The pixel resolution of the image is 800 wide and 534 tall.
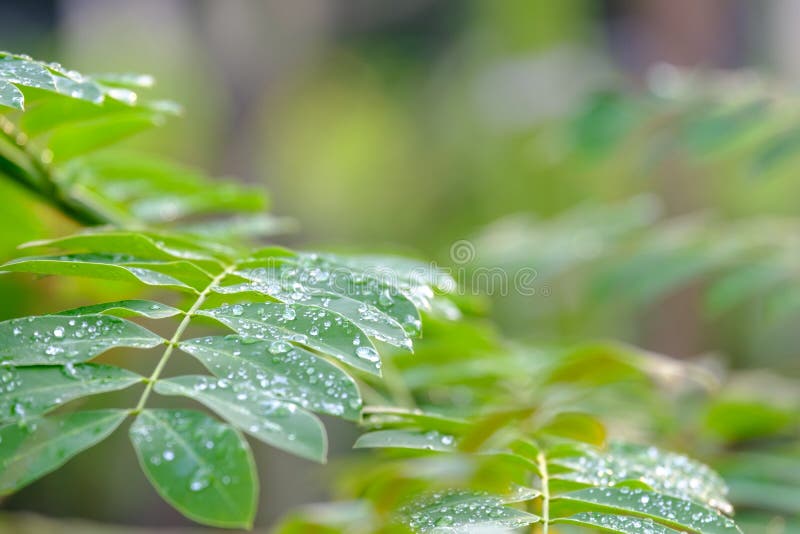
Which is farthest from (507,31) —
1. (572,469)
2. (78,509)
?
(572,469)

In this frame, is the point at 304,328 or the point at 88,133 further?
the point at 88,133

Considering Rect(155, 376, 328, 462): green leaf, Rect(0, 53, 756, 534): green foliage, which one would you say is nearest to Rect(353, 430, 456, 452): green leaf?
Rect(0, 53, 756, 534): green foliage

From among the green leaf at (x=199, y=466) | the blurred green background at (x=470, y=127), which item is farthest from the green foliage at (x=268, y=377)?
the blurred green background at (x=470, y=127)

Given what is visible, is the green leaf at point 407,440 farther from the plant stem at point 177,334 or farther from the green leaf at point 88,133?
the green leaf at point 88,133

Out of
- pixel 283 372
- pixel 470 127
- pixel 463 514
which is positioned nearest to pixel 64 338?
pixel 283 372

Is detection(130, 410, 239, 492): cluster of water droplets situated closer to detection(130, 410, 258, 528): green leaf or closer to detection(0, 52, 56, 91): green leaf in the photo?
detection(130, 410, 258, 528): green leaf

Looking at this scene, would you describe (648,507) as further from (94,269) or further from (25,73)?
(25,73)

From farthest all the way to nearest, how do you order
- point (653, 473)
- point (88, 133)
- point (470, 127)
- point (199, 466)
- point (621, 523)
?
1. point (470, 127)
2. point (88, 133)
3. point (653, 473)
4. point (621, 523)
5. point (199, 466)
